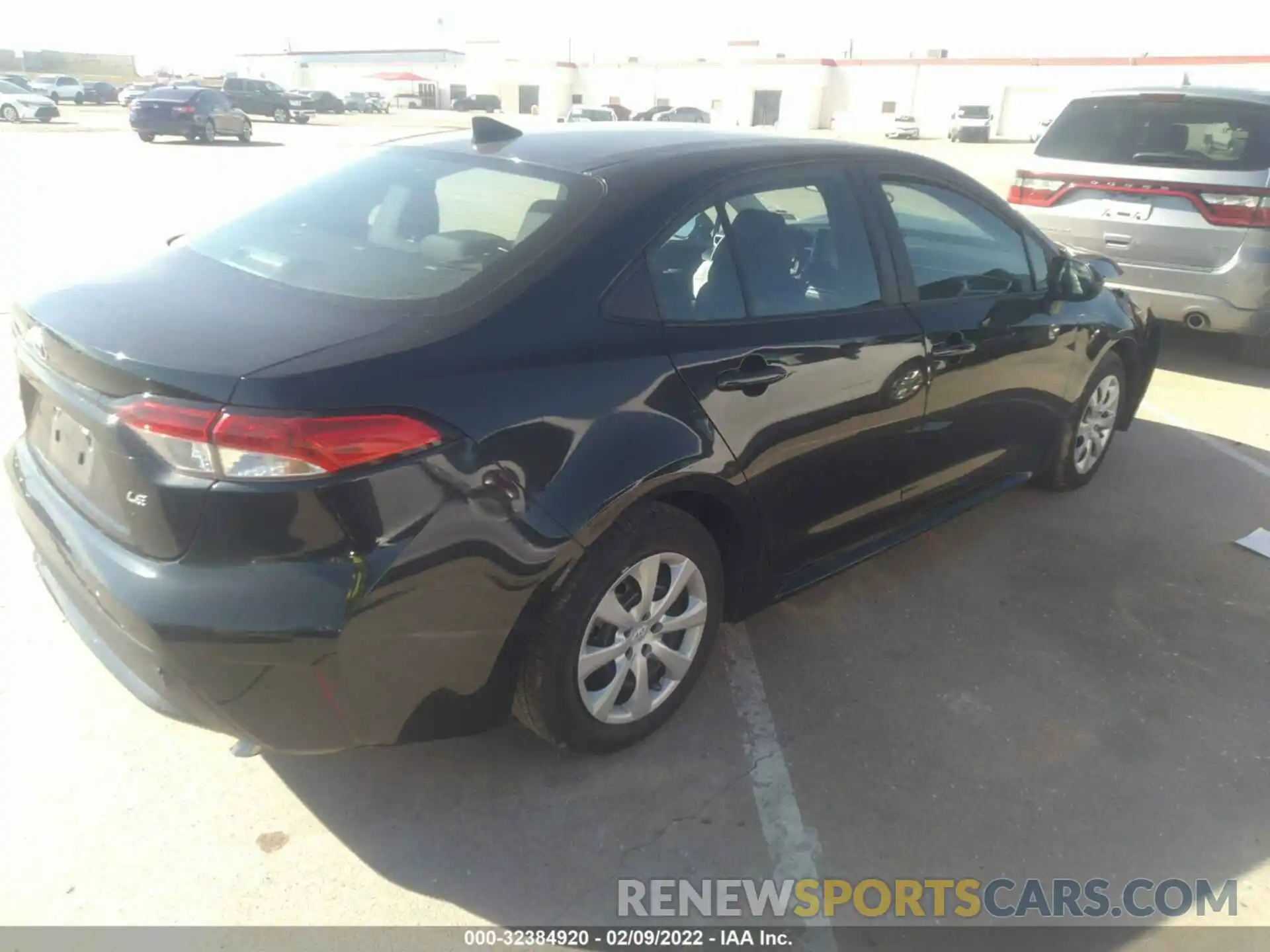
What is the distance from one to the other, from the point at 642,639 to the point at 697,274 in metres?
1.05

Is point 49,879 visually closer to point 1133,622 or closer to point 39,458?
point 39,458

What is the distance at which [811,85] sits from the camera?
213 ft

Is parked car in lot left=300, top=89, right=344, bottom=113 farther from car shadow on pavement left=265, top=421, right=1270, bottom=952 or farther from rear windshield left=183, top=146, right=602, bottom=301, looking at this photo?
car shadow on pavement left=265, top=421, right=1270, bottom=952

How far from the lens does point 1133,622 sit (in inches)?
145

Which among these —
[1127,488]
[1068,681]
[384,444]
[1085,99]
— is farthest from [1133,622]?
[1085,99]

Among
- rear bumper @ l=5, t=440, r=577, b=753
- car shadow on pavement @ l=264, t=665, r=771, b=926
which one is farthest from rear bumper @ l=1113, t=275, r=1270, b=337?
rear bumper @ l=5, t=440, r=577, b=753

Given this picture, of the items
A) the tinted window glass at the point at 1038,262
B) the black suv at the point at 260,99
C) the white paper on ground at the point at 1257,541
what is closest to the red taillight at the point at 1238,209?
the white paper on ground at the point at 1257,541

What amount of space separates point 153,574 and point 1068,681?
2844 millimetres

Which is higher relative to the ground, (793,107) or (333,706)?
(333,706)

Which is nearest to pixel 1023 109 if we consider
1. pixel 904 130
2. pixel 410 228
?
pixel 904 130

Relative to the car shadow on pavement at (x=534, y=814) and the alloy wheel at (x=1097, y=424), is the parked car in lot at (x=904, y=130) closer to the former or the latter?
the alloy wheel at (x=1097, y=424)

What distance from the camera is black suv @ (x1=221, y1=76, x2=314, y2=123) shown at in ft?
143

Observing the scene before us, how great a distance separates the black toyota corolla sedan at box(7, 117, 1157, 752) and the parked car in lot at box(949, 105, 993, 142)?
54.0 meters

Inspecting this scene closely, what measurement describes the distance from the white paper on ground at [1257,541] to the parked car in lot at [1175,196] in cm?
249
